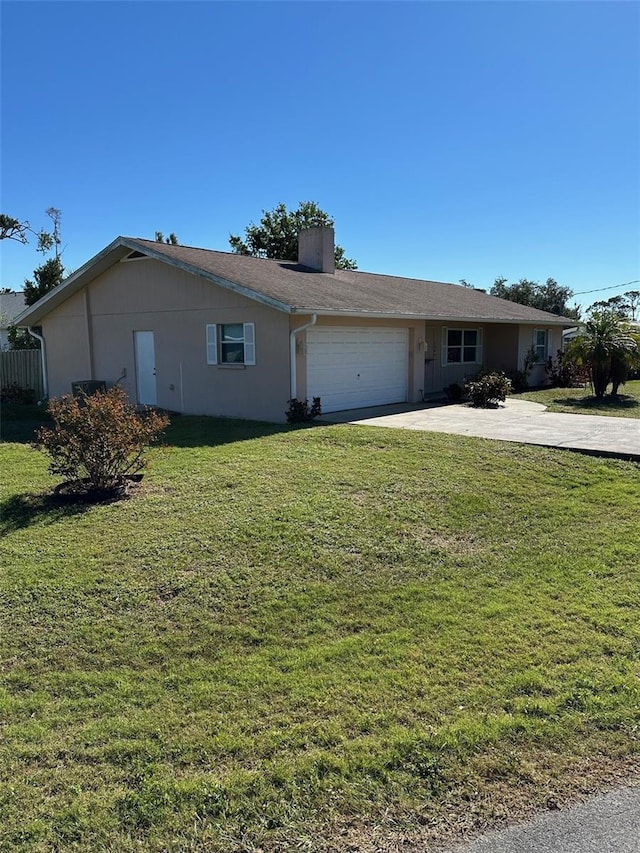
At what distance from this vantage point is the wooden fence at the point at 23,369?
21.3 meters

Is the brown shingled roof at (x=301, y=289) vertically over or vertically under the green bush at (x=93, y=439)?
over

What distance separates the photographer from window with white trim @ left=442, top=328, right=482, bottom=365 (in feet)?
68.8

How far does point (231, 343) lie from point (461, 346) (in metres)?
9.74

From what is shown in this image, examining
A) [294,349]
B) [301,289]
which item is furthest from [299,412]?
[301,289]

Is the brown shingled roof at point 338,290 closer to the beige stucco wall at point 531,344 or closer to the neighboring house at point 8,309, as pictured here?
the beige stucco wall at point 531,344

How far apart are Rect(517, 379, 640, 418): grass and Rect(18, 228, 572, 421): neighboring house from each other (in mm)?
2709

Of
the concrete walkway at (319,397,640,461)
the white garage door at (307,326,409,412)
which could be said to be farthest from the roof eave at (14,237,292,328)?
the concrete walkway at (319,397,640,461)

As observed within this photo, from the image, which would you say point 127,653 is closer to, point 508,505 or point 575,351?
point 508,505

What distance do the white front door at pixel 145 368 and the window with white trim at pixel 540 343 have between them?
1374 centimetres

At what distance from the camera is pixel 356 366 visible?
1550 centimetres

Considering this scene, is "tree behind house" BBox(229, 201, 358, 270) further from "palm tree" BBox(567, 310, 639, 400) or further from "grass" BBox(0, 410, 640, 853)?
"grass" BBox(0, 410, 640, 853)

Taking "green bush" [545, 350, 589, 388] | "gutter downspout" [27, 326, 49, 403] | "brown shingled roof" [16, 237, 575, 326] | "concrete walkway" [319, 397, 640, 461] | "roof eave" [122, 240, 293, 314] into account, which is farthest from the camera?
"green bush" [545, 350, 589, 388]

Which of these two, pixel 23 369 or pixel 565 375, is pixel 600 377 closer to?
pixel 565 375

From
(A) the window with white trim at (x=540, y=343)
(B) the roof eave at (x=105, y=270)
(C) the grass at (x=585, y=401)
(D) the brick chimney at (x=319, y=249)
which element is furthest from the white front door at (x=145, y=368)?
(A) the window with white trim at (x=540, y=343)
